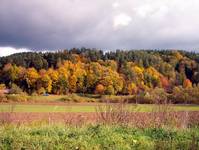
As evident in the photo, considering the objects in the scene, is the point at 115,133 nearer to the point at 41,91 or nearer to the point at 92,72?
the point at 41,91

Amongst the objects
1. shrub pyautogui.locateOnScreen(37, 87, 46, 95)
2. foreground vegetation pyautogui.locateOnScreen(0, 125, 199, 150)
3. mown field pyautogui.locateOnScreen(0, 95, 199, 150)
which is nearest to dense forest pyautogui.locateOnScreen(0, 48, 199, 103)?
shrub pyautogui.locateOnScreen(37, 87, 46, 95)

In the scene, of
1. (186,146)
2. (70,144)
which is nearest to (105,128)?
(70,144)

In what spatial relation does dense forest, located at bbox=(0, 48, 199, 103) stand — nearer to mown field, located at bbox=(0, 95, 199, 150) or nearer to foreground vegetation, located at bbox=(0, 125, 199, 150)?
mown field, located at bbox=(0, 95, 199, 150)

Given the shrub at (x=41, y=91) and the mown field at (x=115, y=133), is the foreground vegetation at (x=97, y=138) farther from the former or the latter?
the shrub at (x=41, y=91)

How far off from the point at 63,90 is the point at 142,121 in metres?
80.5

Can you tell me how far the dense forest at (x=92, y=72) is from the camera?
91312 mm

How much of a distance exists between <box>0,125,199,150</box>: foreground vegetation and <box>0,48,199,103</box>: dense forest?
7207 cm

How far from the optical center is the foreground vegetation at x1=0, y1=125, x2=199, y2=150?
9.99 meters

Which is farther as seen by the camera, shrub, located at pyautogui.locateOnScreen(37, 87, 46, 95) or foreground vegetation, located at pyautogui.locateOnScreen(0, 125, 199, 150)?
shrub, located at pyautogui.locateOnScreen(37, 87, 46, 95)

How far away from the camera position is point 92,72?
9456cm

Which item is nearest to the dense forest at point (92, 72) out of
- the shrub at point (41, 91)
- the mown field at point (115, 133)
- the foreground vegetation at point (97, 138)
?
the shrub at point (41, 91)

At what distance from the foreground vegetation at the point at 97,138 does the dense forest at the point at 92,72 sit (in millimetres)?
72072

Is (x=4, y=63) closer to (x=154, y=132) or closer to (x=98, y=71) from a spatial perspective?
(x=98, y=71)

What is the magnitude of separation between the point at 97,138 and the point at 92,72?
275ft
